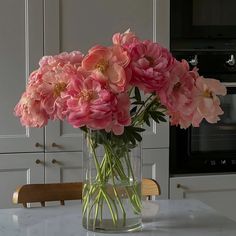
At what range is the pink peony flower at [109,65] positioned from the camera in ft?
3.39

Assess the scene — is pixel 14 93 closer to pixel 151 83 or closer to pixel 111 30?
pixel 111 30

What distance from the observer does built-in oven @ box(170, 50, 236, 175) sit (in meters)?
2.36

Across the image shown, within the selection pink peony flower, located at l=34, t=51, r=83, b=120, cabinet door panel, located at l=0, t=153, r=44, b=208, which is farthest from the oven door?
pink peony flower, located at l=34, t=51, r=83, b=120

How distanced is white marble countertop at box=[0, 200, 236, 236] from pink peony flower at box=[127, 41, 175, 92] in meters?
0.35

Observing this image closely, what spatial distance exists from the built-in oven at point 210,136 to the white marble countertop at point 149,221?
3.10ft

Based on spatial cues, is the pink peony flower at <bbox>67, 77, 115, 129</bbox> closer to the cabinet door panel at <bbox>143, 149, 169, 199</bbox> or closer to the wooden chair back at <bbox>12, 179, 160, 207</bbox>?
the wooden chair back at <bbox>12, 179, 160, 207</bbox>

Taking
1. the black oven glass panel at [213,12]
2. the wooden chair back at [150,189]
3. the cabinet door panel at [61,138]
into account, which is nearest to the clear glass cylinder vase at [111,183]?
the wooden chair back at [150,189]

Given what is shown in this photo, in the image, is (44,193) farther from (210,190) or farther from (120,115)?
(210,190)

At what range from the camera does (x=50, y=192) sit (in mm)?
1500

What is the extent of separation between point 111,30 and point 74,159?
0.61m

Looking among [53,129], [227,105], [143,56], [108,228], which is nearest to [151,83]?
[143,56]

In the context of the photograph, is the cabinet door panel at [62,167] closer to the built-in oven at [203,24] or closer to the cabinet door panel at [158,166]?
the cabinet door panel at [158,166]

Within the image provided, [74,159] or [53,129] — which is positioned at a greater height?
[53,129]

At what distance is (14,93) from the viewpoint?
2.21 metres
